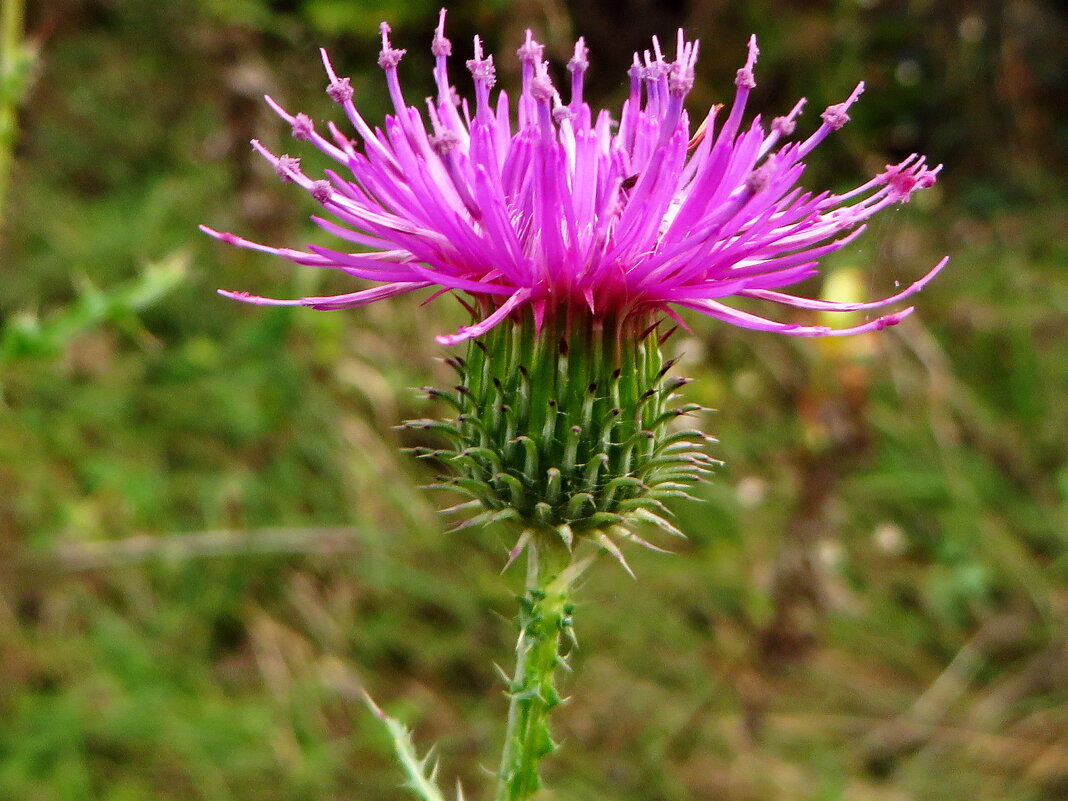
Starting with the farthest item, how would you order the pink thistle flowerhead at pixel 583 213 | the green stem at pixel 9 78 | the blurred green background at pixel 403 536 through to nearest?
the blurred green background at pixel 403 536 < the green stem at pixel 9 78 < the pink thistle flowerhead at pixel 583 213

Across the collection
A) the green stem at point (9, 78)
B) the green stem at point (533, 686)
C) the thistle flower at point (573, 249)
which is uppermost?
the green stem at point (9, 78)

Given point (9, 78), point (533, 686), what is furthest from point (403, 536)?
point (533, 686)

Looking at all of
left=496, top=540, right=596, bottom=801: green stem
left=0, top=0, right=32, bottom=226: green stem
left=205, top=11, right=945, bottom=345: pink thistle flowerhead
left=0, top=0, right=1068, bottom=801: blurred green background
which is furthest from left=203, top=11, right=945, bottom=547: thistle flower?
left=0, top=0, right=32, bottom=226: green stem

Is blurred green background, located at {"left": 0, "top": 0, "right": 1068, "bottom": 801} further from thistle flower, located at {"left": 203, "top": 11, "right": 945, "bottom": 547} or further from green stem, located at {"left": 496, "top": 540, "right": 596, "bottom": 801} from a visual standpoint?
green stem, located at {"left": 496, "top": 540, "right": 596, "bottom": 801}

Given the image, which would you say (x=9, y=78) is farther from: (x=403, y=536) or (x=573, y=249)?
(x=403, y=536)

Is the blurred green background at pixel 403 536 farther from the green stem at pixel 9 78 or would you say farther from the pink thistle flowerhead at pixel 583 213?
the pink thistle flowerhead at pixel 583 213

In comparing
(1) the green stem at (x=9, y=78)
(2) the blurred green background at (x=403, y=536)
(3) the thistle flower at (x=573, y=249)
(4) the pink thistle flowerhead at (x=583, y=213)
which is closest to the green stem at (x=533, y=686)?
(3) the thistle flower at (x=573, y=249)
